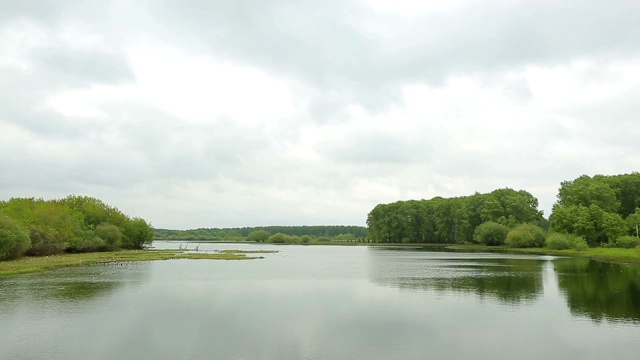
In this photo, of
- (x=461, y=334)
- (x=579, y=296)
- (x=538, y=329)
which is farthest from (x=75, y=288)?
(x=579, y=296)

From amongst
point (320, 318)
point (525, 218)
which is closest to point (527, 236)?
point (525, 218)

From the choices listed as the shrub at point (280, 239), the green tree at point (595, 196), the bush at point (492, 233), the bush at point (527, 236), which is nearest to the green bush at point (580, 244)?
the green tree at point (595, 196)

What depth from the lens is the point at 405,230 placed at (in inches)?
6122

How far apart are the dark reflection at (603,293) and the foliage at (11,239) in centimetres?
5297

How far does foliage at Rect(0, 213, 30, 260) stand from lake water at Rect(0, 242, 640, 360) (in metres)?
13.9

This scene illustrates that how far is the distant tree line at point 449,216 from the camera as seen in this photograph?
11962 cm

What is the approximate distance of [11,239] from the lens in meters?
52.5

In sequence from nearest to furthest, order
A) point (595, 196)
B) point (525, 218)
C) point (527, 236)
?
1. point (595, 196)
2. point (527, 236)
3. point (525, 218)

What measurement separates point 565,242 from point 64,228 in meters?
82.2

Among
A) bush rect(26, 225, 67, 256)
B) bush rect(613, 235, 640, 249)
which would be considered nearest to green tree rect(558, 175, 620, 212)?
bush rect(613, 235, 640, 249)

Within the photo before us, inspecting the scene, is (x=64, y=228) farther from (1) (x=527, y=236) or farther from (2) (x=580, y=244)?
(1) (x=527, y=236)

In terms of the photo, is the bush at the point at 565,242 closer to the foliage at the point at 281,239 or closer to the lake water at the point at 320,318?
the lake water at the point at 320,318

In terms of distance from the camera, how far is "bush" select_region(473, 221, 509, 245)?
11181cm

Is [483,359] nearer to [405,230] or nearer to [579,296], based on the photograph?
[579,296]
